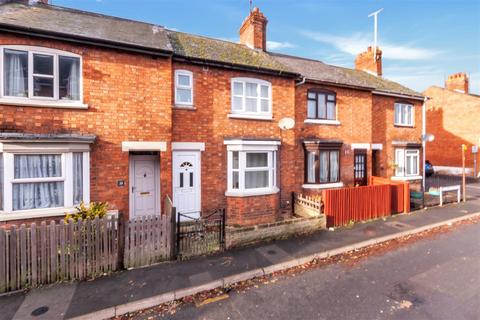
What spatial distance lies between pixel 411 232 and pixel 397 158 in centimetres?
691

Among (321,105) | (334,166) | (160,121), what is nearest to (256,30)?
(321,105)

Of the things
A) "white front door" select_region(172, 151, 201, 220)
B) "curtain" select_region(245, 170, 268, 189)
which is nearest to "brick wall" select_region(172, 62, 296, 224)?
"white front door" select_region(172, 151, 201, 220)

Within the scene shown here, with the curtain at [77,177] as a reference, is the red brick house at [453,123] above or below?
above

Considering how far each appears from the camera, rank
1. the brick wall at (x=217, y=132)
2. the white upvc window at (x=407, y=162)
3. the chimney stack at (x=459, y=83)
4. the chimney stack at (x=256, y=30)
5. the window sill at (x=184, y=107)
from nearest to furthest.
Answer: the window sill at (x=184, y=107) < the brick wall at (x=217, y=132) < the chimney stack at (x=256, y=30) < the white upvc window at (x=407, y=162) < the chimney stack at (x=459, y=83)

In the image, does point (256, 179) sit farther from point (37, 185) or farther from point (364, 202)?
point (37, 185)

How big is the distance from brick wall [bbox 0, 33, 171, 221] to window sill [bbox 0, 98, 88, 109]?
0.11 m

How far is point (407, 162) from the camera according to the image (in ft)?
46.0

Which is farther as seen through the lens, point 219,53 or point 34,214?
point 219,53

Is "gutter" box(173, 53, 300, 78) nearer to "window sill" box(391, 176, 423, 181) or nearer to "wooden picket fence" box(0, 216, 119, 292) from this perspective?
"wooden picket fence" box(0, 216, 119, 292)

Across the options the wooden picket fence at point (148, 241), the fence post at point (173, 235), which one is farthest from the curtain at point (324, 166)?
the wooden picket fence at point (148, 241)

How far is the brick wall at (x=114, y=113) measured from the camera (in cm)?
655

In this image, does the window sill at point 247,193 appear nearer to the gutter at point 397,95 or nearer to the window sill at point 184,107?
the window sill at point 184,107

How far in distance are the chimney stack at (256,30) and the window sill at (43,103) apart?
27.8 feet

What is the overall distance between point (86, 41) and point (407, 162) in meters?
16.4
